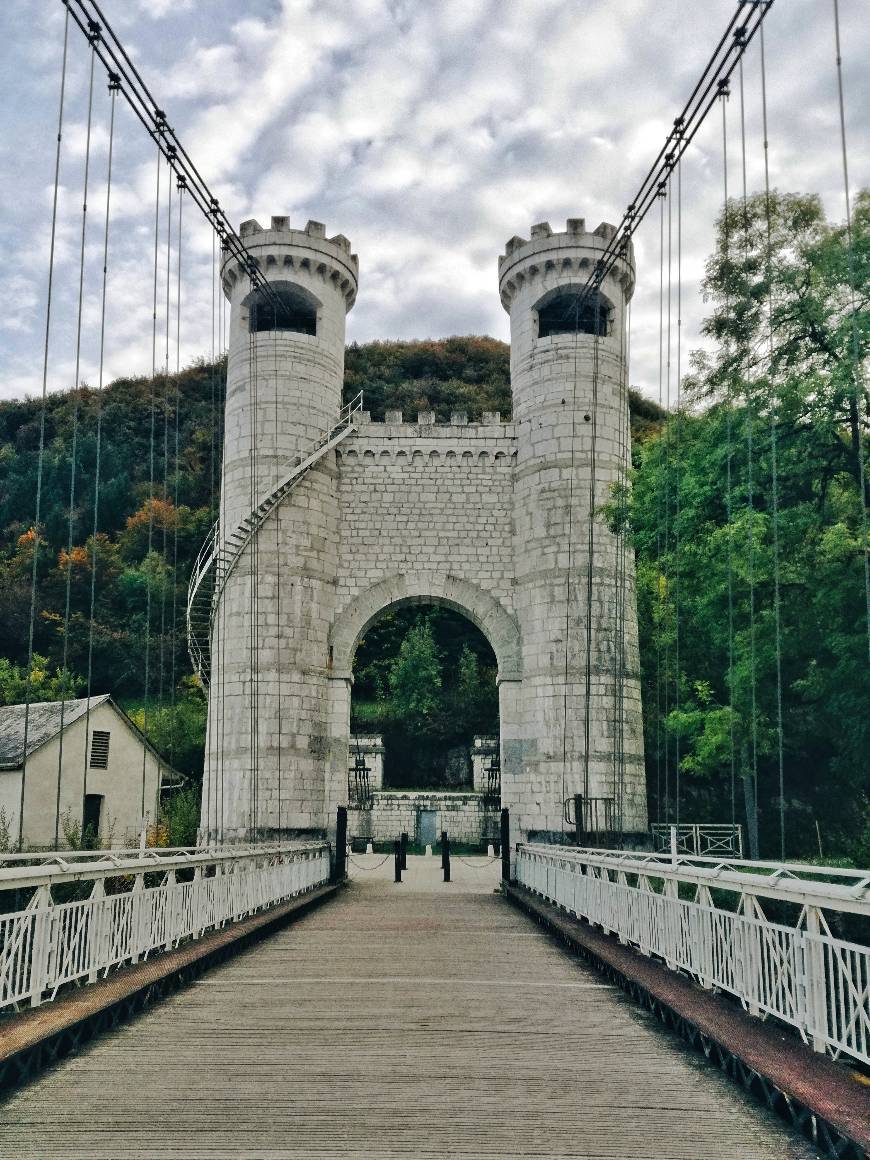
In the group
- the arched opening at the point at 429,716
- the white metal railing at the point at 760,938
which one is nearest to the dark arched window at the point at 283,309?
the white metal railing at the point at 760,938

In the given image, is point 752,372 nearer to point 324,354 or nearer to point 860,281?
point 860,281

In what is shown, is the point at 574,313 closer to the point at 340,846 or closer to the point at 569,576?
the point at 569,576

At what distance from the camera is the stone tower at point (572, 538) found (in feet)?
59.4

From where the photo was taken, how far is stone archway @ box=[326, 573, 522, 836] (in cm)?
1878

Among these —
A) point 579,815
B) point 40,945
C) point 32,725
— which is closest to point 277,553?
point 579,815

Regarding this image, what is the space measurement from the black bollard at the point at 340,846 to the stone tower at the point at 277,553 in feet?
2.46

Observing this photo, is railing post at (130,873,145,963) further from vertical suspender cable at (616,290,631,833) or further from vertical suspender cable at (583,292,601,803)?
vertical suspender cable at (616,290,631,833)

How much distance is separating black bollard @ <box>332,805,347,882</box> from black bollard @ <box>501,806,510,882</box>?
259 centimetres

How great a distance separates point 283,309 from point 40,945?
17.3 meters

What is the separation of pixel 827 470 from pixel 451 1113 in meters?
11.3

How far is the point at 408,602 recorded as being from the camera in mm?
19891

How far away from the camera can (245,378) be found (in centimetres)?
1967

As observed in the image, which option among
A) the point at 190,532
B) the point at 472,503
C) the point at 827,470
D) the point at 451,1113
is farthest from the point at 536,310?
the point at 190,532

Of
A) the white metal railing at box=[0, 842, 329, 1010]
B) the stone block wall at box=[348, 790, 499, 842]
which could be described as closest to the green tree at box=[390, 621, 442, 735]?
the stone block wall at box=[348, 790, 499, 842]
